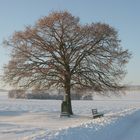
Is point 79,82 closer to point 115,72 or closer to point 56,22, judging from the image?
point 115,72

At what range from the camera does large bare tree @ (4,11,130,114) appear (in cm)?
3659

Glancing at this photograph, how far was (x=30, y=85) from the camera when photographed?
1475 inches

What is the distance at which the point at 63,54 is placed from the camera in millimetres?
36719

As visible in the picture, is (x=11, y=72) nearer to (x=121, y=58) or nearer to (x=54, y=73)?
(x=54, y=73)

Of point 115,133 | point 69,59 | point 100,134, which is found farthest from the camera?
point 69,59

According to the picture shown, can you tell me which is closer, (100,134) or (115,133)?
(100,134)

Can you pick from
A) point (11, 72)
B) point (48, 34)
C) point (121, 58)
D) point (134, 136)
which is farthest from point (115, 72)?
point (134, 136)

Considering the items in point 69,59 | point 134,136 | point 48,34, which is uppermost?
point 48,34

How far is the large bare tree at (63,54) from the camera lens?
36594 mm

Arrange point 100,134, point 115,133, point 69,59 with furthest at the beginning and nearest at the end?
point 69,59, point 115,133, point 100,134

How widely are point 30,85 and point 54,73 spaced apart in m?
2.57

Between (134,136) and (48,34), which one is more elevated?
(48,34)

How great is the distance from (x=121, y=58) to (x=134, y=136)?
21.1 m

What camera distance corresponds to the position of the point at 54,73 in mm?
36844
